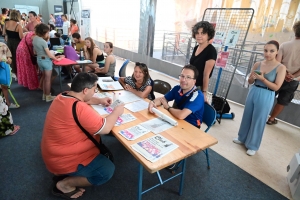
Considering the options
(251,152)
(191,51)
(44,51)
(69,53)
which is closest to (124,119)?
(251,152)

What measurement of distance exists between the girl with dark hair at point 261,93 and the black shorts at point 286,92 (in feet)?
3.17

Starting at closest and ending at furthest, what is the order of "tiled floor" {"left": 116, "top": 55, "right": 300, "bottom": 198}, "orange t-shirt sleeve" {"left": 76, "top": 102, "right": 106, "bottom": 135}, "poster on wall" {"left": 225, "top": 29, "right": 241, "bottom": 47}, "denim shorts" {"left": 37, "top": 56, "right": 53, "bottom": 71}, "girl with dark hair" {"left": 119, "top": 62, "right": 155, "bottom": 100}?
"orange t-shirt sleeve" {"left": 76, "top": 102, "right": 106, "bottom": 135}
"tiled floor" {"left": 116, "top": 55, "right": 300, "bottom": 198}
"girl with dark hair" {"left": 119, "top": 62, "right": 155, "bottom": 100}
"poster on wall" {"left": 225, "top": 29, "right": 241, "bottom": 47}
"denim shorts" {"left": 37, "top": 56, "right": 53, "bottom": 71}

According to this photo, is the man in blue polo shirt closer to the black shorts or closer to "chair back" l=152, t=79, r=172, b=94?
"chair back" l=152, t=79, r=172, b=94

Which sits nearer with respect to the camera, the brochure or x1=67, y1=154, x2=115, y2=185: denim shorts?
the brochure

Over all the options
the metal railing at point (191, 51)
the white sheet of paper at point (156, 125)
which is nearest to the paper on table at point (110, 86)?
the white sheet of paper at point (156, 125)

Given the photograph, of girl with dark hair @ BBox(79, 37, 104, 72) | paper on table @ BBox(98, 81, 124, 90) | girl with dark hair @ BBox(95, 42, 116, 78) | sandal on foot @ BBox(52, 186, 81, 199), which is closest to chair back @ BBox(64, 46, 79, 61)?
girl with dark hair @ BBox(79, 37, 104, 72)

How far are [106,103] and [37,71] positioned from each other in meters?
3.09

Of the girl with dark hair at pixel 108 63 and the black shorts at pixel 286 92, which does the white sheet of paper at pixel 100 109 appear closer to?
the girl with dark hair at pixel 108 63

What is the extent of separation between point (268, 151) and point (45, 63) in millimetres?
3736

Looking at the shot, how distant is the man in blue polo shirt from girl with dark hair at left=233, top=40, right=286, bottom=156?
0.82 meters

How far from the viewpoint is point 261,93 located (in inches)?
84.0

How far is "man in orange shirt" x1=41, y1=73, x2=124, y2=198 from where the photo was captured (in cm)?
129

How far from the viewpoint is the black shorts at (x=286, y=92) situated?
9.48ft

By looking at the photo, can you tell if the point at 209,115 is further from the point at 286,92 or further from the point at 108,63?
the point at 108,63
